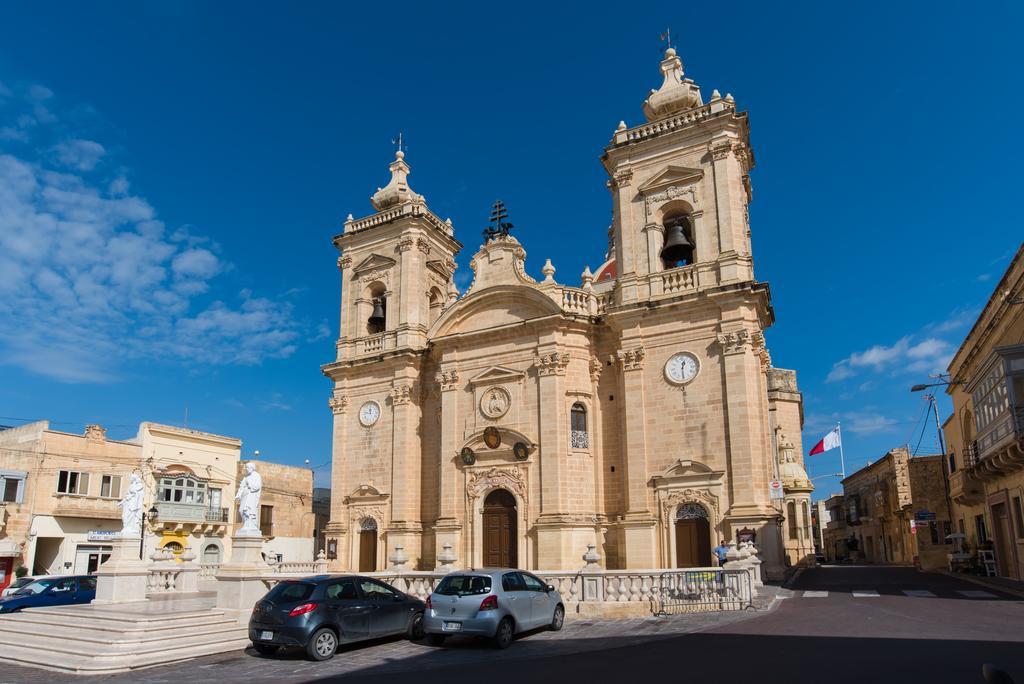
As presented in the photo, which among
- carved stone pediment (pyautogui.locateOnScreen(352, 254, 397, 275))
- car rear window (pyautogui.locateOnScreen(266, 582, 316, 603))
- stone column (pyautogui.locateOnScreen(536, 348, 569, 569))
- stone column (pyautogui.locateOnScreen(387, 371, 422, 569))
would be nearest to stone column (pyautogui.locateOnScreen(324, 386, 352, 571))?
stone column (pyautogui.locateOnScreen(387, 371, 422, 569))

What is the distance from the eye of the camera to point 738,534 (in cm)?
2220

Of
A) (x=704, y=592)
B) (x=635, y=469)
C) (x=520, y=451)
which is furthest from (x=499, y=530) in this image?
(x=704, y=592)

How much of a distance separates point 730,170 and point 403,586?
57.6ft

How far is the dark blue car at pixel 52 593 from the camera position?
760 inches

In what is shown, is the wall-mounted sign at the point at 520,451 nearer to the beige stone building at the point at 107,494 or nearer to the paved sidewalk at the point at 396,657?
the paved sidewalk at the point at 396,657

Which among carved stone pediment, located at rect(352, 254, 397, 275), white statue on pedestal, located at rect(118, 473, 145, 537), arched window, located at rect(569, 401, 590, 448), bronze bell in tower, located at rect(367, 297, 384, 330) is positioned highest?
carved stone pediment, located at rect(352, 254, 397, 275)

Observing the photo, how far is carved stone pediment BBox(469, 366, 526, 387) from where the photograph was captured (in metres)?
27.2

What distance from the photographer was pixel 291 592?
42.4 ft

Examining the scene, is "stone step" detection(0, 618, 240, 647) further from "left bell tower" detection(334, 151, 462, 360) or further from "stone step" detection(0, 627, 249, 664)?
→ "left bell tower" detection(334, 151, 462, 360)

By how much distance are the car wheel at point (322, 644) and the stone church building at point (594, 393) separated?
12530 mm

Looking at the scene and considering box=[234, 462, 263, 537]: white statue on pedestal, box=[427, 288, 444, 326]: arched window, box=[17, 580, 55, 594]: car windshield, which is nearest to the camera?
box=[234, 462, 263, 537]: white statue on pedestal

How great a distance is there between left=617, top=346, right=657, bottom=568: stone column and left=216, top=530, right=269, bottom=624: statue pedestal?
12132mm

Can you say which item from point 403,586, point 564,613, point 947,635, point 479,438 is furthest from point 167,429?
point 947,635

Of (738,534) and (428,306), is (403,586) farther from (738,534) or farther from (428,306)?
(428,306)
